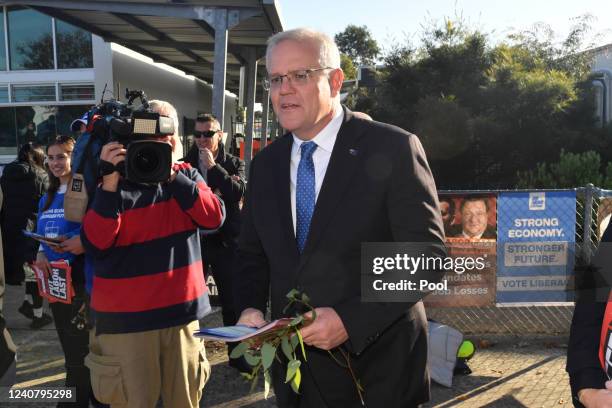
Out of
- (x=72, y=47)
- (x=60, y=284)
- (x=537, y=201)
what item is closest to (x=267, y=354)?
(x=60, y=284)

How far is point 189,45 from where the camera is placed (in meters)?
13.4

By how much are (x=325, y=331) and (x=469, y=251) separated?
4094mm

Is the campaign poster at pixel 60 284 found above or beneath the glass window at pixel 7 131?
beneath

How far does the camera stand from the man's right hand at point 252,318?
223 centimetres

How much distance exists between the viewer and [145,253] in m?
3.07

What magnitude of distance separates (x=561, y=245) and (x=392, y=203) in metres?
4.28

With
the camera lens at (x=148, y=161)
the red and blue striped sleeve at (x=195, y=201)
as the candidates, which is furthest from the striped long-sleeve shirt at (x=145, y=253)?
the camera lens at (x=148, y=161)

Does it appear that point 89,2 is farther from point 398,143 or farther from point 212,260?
point 398,143

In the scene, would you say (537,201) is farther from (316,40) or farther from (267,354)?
(267,354)

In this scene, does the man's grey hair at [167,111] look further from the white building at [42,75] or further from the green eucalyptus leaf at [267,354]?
the white building at [42,75]

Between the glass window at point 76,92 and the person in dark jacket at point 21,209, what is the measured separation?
29.7 ft

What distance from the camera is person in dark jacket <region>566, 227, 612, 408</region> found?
197 centimetres

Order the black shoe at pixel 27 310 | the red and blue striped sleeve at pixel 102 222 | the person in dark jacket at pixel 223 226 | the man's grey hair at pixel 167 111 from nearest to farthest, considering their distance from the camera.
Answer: the red and blue striped sleeve at pixel 102 222, the man's grey hair at pixel 167 111, the person in dark jacket at pixel 223 226, the black shoe at pixel 27 310

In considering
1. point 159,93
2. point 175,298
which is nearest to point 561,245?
point 175,298
